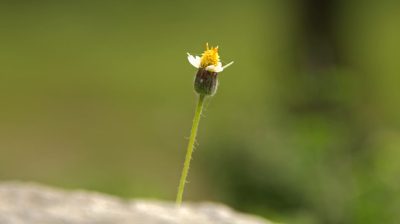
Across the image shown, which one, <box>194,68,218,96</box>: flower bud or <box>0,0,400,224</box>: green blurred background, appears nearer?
<box>194,68,218,96</box>: flower bud

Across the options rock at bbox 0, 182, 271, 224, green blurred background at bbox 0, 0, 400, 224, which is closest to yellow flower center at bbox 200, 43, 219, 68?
rock at bbox 0, 182, 271, 224

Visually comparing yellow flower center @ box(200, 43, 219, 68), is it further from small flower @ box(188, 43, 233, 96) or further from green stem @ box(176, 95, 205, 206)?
green stem @ box(176, 95, 205, 206)

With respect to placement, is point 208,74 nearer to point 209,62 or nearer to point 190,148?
point 209,62

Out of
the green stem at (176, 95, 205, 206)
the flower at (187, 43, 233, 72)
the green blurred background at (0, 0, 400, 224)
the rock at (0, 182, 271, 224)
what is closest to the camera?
the rock at (0, 182, 271, 224)

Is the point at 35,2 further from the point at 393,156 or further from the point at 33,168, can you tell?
the point at 393,156

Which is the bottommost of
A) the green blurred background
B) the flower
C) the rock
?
the rock

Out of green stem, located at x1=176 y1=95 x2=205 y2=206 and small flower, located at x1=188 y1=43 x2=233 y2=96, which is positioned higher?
small flower, located at x1=188 y1=43 x2=233 y2=96

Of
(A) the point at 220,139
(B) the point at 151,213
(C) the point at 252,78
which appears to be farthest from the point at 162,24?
(B) the point at 151,213
